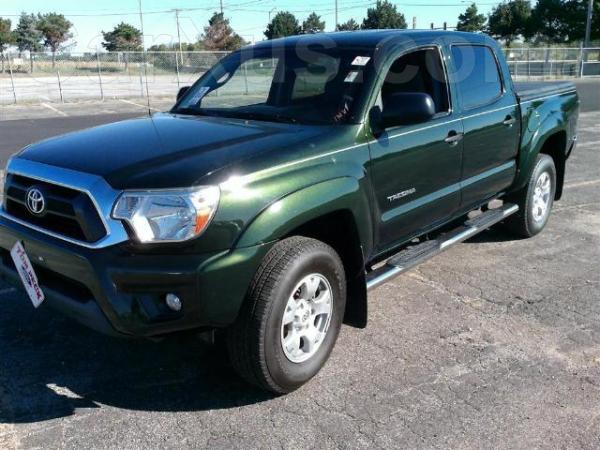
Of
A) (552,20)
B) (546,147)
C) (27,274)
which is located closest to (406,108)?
(27,274)

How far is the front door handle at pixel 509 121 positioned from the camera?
16.5 ft

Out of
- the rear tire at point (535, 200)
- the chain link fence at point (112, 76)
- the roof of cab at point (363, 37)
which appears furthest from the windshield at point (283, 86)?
the chain link fence at point (112, 76)

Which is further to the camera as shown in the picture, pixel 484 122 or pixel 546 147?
pixel 546 147

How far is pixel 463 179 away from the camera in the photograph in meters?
4.57

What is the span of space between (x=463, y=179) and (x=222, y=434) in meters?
2.69

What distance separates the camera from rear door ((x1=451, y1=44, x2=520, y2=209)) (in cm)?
457

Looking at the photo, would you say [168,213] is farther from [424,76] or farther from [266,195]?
[424,76]

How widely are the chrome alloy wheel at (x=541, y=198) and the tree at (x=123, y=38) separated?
72324mm

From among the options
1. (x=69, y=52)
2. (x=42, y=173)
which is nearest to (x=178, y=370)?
(x=42, y=173)

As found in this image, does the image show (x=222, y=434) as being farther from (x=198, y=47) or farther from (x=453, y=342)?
(x=198, y=47)

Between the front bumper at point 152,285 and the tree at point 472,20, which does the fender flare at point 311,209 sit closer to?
the front bumper at point 152,285

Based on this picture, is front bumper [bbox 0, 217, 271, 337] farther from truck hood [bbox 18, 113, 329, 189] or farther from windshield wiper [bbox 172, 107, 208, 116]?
windshield wiper [bbox 172, 107, 208, 116]

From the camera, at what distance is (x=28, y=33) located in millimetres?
71375

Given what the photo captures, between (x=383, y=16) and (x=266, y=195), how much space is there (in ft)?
259
